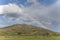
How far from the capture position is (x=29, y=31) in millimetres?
2014

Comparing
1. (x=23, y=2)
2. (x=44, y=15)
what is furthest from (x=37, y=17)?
(x=23, y=2)

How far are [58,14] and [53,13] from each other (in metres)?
0.05

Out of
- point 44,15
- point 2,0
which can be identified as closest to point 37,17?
point 44,15

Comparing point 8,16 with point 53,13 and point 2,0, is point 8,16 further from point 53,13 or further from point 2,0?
point 53,13

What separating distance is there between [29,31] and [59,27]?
0.29 metres

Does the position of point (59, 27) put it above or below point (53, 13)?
below

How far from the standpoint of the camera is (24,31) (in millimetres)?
2012

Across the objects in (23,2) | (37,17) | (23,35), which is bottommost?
(23,35)

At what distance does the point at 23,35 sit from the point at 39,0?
14.6 inches

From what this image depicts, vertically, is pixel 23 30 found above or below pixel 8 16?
below

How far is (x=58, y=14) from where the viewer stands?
2.02 m

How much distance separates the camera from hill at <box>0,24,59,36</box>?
6.59 feet

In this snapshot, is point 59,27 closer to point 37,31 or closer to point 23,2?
point 37,31

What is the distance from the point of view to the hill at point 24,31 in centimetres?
201
